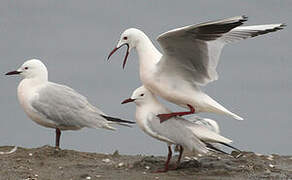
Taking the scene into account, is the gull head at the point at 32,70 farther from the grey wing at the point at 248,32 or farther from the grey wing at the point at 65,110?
the grey wing at the point at 248,32

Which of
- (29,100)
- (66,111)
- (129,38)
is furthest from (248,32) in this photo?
(29,100)

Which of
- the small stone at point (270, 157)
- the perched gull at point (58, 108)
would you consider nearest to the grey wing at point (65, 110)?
the perched gull at point (58, 108)

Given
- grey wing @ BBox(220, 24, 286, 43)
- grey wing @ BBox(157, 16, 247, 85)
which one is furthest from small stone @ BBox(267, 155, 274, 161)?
grey wing @ BBox(157, 16, 247, 85)

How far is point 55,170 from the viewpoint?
9234mm

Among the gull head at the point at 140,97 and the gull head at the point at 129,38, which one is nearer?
the gull head at the point at 140,97

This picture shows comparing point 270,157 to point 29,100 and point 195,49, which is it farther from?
point 29,100

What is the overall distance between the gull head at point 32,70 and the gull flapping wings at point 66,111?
0.40m

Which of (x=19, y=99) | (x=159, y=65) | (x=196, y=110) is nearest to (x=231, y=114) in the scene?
(x=196, y=110)

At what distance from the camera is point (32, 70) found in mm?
11289

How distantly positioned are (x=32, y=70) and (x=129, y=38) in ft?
7.60

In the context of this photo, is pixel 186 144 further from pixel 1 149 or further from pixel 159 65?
pixel 1 149

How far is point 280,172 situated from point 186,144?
1.46 meters

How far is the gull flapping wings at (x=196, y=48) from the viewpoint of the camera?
849cm

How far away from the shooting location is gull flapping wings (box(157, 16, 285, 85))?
8492 millimetres
